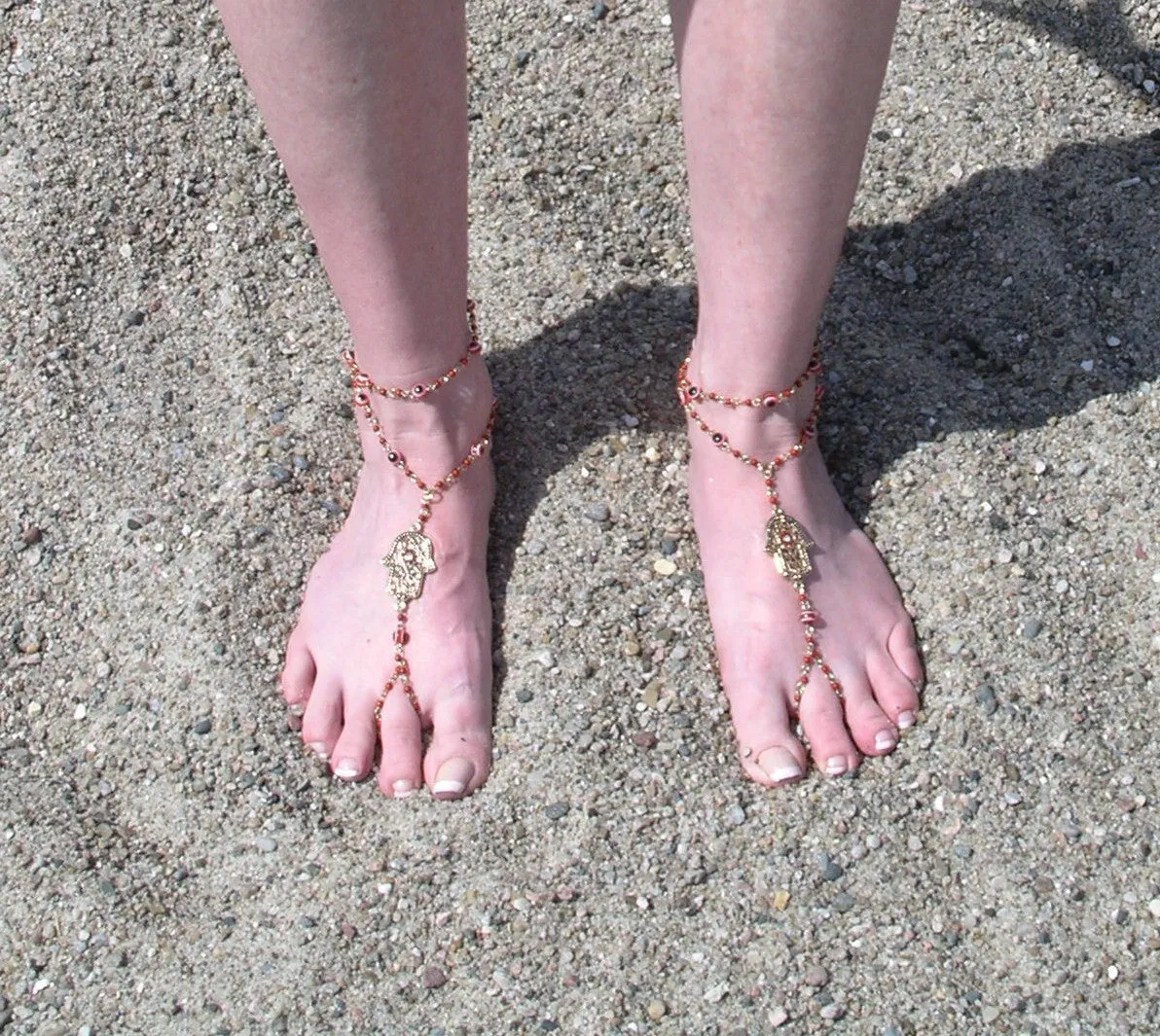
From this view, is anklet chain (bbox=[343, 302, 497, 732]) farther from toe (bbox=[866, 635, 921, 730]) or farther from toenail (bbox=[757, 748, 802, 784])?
toe (bbox=[866, 635, 921, 730])

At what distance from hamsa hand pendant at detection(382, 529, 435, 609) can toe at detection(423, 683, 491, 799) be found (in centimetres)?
12

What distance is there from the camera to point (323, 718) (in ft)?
5.05

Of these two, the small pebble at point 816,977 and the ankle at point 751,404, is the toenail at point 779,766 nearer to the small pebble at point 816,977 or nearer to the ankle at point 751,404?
the small pebble at point 816,977

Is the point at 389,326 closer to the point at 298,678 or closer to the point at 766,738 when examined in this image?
the point at 298,678

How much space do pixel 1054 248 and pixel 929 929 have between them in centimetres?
93

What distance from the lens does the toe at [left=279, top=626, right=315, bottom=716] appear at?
1559 mm

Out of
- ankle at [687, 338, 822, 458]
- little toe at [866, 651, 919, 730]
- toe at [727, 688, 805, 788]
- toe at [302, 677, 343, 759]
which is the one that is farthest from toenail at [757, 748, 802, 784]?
toe at [302, 677, 343, 759]

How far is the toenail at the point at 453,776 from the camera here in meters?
1.48

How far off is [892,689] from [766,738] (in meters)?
0.15

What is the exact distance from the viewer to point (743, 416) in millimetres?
1533

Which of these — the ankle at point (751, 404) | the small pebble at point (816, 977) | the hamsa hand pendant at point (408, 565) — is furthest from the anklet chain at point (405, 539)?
the small pebble at point (816, 977)

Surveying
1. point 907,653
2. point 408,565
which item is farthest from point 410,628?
point 907,653

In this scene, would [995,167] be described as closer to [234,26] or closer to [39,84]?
[234,26]

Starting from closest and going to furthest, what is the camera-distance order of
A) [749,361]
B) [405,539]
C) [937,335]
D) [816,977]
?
[816,977]
[749,361]
[405,539]
[937,335]
